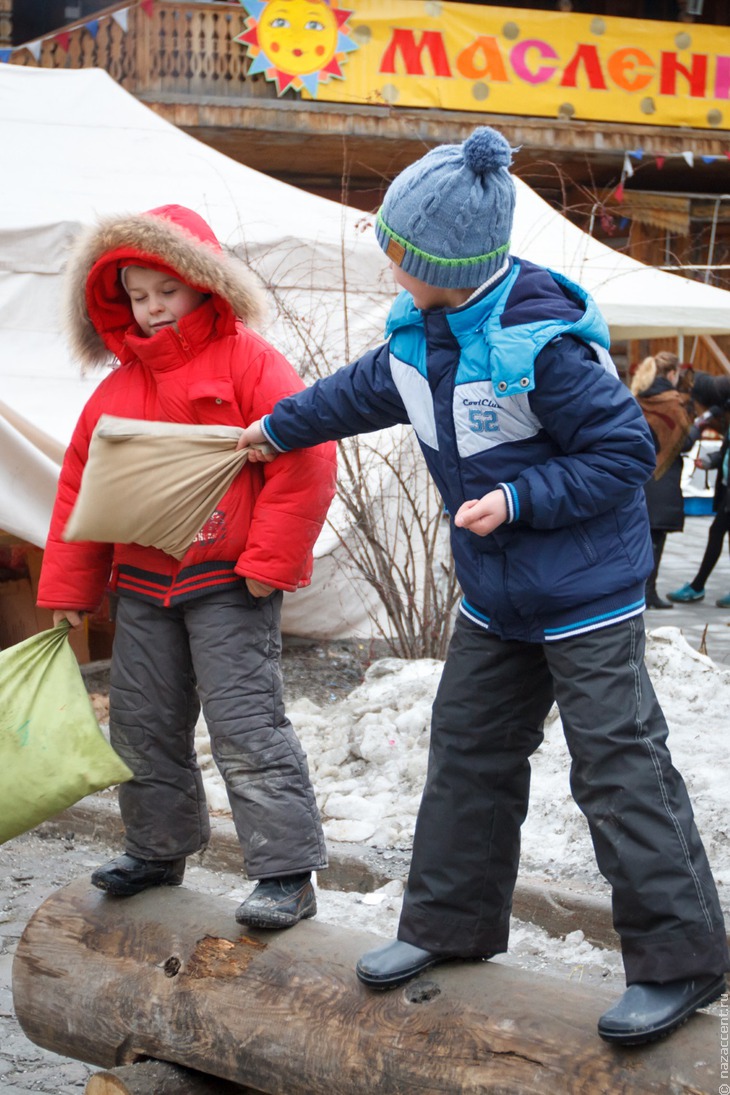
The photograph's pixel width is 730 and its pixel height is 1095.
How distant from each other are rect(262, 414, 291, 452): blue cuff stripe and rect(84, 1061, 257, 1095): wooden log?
4.19ft

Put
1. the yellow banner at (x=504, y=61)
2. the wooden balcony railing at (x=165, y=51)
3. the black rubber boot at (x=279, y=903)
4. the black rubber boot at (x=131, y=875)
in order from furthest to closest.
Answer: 1. the yellow banner at (x=504, y=61)
2. the wooden balcony railing at (x=165, y=51)
3. the black rubber boot at (x=131, y=875)
4. the black rubber boot at (x=279, y=903)

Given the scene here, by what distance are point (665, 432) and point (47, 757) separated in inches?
247

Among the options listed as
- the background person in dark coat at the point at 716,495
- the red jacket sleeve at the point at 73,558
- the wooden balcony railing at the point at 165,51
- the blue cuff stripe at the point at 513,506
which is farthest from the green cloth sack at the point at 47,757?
the wooden balcony railing at the point at 165,51

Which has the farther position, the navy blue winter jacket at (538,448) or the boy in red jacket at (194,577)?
the boy in red jacket at (194,577)

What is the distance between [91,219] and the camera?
225 inches

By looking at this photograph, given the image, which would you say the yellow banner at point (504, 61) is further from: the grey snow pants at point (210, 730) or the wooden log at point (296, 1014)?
the wooden log at point (296, 1014)

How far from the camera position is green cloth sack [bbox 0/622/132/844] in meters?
2.50

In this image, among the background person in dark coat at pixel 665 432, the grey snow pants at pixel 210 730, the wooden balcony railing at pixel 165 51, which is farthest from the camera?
the wooden balcony railing at pixel 165 51

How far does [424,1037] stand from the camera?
2164mm

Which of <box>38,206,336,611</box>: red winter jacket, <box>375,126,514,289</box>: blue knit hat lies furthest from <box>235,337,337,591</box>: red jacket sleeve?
<box>375,126,514,289</box>: blue knit hat

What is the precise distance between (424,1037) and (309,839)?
0.55 metres

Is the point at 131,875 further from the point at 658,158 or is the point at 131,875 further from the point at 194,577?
the point at 658,158

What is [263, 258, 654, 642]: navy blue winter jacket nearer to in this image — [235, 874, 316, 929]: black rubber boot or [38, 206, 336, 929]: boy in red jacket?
[38, 206, 336, 929]: boy in red jacket

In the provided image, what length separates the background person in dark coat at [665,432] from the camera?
26.5 ft
